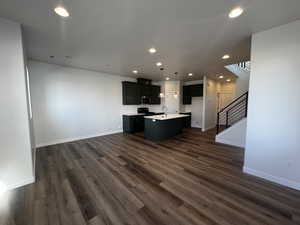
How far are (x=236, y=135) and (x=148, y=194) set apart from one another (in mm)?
3931

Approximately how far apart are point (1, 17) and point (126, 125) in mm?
4927

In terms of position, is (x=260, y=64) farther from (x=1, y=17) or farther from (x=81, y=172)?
(x=1, y=17)

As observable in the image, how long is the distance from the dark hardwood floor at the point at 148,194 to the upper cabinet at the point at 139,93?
12.0 ft

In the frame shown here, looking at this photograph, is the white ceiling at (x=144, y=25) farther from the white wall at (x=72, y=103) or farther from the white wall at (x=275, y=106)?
the white wall at (x=72, y=103)

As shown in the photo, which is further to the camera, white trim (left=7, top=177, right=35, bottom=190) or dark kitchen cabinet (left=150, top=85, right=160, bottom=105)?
dark kitchen cabinet (left=150, top=85, right=160, bottom=105)

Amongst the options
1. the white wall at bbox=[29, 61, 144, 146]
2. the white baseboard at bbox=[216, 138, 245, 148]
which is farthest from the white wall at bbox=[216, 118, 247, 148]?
the white wall at bbox=[29, 61, 144, 146]

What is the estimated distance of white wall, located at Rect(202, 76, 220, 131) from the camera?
21.6ft

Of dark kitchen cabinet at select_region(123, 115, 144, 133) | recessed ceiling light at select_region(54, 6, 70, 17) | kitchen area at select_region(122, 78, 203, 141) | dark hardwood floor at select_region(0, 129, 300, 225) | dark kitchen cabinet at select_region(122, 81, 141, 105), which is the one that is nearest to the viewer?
dark hardwood floor at select_region(0, 129, 300, 225)

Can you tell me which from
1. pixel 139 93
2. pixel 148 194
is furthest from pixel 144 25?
pixel 139 93

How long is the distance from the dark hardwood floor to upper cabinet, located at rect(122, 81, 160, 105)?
3654mm

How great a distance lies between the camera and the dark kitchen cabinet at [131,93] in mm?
6302

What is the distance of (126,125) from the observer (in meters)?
6.26

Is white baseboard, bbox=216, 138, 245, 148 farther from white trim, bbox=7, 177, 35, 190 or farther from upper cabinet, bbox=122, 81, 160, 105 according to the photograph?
white trim, bbox=7, 177, 35, 190

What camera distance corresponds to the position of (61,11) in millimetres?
1837
